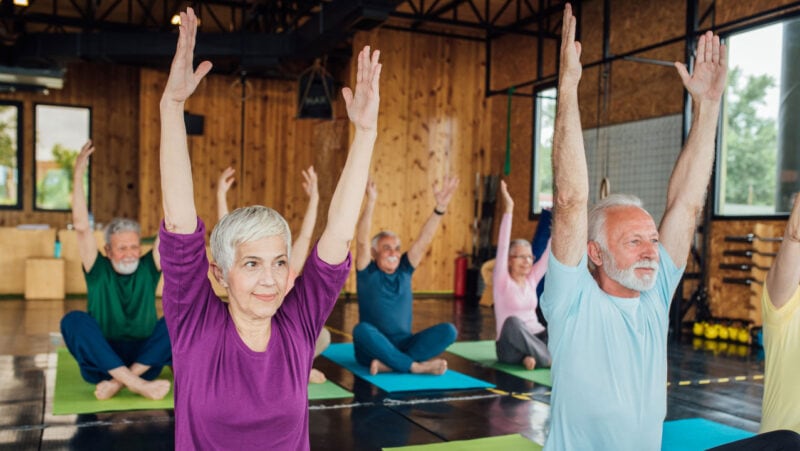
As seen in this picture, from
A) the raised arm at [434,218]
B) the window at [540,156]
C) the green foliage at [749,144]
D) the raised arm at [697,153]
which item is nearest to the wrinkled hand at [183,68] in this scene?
the raised arm at [697,153]

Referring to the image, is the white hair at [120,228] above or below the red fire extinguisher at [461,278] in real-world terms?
above

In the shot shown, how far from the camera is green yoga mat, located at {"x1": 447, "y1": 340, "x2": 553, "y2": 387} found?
14.0 ft

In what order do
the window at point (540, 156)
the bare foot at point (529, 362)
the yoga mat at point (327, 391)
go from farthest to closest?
1. the window at point (540, 156)
2. the bare foot at point (529, 362)
3. the yoga mat at point (327, 391)

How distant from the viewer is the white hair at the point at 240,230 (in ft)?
4.54

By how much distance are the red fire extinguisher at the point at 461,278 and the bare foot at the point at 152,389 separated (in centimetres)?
621

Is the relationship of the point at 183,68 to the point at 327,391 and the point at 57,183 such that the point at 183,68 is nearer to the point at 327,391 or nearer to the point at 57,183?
the point at 327,391

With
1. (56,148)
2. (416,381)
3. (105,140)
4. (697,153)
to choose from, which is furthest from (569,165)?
(56,148)

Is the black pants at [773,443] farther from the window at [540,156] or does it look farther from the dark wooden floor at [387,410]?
the window at [540,156]

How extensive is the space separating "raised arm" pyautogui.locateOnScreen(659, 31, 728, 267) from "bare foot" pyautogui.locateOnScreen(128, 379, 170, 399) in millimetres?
2567

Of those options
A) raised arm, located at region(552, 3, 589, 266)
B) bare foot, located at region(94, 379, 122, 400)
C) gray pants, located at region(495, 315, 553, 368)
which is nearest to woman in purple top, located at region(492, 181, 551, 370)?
gray pants, located at region(495, 315, 553, 368)

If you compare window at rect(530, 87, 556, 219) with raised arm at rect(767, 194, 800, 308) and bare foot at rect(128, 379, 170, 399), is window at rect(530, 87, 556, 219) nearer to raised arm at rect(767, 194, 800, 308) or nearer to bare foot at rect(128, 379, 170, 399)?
bare foot at rect(128, 379, 170, 399)

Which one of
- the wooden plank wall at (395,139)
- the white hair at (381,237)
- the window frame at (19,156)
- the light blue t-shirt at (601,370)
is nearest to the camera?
the light blue t-shirt at (601,370)

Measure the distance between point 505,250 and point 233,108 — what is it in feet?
24.2

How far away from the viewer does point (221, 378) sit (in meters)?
1.38
